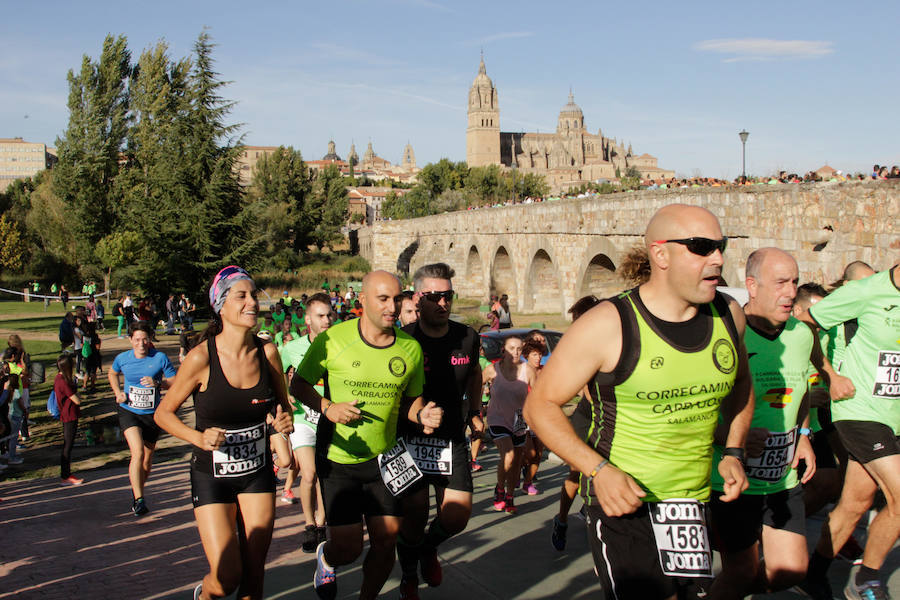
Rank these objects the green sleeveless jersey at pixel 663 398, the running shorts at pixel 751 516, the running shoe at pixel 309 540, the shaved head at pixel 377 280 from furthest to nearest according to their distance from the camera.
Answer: the running shoe at pixel 309 540 → the shaved head at pixel 377 280 → the running shorts at pixel 751 516 → the green sleeveless jersey at pixel 663 398

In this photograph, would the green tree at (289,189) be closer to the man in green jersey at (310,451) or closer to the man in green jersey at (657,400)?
the man in green jersey at (310,451)

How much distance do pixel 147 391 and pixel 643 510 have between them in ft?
15.8

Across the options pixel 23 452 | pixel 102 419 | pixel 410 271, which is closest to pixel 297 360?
pixel 23 452

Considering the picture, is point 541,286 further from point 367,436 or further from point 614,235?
point 367,436

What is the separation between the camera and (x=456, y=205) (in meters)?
86.9

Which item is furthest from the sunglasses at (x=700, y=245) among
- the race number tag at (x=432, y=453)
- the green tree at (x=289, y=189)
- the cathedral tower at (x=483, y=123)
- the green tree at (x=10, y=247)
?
the cathedral tower at (x=483, y=123)

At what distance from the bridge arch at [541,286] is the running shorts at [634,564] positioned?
92.4 feet

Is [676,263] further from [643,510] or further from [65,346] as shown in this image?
[65,346]

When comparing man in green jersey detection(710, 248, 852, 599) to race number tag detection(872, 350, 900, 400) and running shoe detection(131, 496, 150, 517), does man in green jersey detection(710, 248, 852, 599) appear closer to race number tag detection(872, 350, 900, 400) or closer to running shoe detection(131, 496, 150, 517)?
race number tag detection(872, 350, 900, 400)

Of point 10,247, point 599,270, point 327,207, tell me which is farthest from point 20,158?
point 599,270

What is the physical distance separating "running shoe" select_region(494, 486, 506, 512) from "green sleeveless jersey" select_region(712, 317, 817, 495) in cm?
298

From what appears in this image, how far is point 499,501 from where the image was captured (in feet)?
21.1

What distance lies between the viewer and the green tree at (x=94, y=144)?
124 ft

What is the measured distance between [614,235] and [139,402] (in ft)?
57.7
